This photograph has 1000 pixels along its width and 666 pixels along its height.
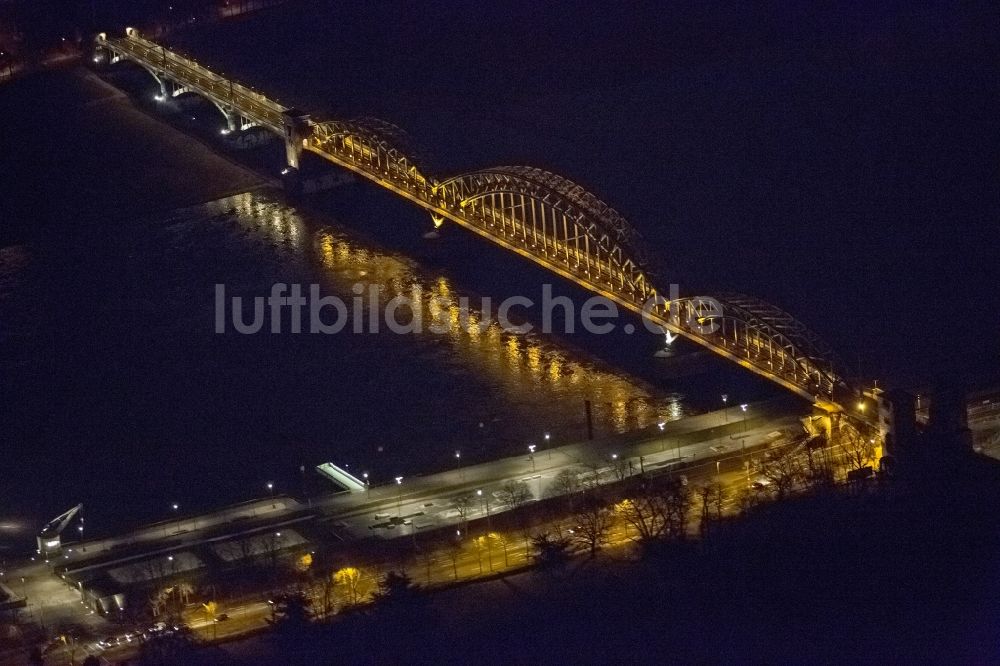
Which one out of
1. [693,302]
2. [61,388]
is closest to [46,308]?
[61,388]

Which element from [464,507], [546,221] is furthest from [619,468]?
[546,221]

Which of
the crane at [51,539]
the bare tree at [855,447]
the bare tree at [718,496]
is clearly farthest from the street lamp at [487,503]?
the crane at [51,539]

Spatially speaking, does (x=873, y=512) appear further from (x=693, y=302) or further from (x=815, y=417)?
(x=693, y=302)

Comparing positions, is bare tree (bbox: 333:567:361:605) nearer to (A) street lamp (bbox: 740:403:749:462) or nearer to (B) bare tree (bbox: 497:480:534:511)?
(B) bare tree (bbox: 497:480:534:511)

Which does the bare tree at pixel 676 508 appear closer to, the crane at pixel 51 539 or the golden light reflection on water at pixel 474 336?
the golden light reflection on water at pixel 474 336

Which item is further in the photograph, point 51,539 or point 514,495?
point 514,495

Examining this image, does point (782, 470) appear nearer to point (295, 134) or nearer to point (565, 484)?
point (565, 484)
